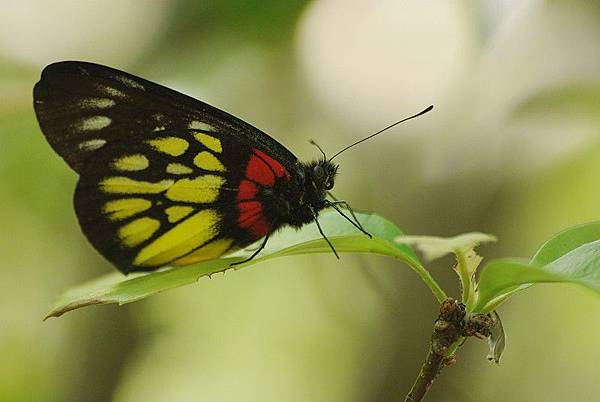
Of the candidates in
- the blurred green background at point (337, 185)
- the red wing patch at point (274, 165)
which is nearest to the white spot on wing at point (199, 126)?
the red wing patch at point (274, 165)

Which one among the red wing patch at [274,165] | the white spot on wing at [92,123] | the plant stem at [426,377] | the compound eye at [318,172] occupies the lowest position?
the plant stem at [426,377]

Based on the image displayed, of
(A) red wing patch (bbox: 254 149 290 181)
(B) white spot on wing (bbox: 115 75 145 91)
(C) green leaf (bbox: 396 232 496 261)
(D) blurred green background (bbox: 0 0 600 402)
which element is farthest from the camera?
(D) blurred green background (bbox: 0 0 600 402)

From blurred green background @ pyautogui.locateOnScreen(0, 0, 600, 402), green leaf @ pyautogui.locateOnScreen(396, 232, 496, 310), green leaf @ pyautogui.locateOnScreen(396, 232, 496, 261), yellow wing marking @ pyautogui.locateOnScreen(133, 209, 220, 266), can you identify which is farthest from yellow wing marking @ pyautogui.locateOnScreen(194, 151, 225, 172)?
blurred green background @ pyautogui.locateOnScreen(0, 0, 600, 402)

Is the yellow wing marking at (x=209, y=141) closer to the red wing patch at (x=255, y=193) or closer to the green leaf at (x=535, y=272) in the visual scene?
the red wing patch at (x=255, y=193)

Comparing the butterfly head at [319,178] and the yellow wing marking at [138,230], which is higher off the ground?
the yellow wing marking at [138,230]

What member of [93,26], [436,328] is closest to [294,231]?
[436,328]

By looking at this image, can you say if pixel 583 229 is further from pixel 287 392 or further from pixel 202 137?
pixel 287 392

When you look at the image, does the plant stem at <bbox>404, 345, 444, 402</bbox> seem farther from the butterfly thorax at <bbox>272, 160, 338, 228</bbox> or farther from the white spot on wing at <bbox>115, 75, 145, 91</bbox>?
the white spot on wing at <bbox>115, 75, 145, 91</bbox>
